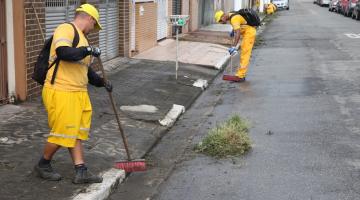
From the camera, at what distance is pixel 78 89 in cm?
532

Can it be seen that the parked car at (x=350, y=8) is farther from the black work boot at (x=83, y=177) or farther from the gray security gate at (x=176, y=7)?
the black work boot at (x=83, y=177)

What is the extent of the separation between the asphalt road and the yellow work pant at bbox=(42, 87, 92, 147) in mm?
722

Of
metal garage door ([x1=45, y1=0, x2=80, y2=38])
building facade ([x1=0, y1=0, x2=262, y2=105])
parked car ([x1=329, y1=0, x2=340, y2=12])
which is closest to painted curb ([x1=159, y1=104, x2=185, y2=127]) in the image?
building facade ([x1=0, y1=0, x2=262, y2=105])

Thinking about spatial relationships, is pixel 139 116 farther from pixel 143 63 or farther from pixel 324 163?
pixel 143 63

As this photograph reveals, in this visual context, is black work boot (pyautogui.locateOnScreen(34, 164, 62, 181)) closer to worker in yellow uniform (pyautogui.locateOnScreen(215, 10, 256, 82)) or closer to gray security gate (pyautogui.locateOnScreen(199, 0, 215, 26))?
worker in yellow uniform (pyautogui.locateOnScreen(215, 10, 256, 82))

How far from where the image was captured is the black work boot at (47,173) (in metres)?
5.49

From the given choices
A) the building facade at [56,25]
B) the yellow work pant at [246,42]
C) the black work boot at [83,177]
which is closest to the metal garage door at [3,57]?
the building facade at [56,25]

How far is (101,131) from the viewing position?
296 inches

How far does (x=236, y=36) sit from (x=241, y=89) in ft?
4.31

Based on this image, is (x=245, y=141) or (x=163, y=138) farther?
(x=163, y=138)

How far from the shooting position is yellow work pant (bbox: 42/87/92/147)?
5211 millimetres

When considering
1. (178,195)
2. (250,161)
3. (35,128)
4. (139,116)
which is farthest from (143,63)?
(178,195)

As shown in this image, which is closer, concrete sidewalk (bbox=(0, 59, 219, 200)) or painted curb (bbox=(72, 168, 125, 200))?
painted curb (bbox=(72, 168, 125, 200))

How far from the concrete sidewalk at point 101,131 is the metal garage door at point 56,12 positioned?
1.26 metres
